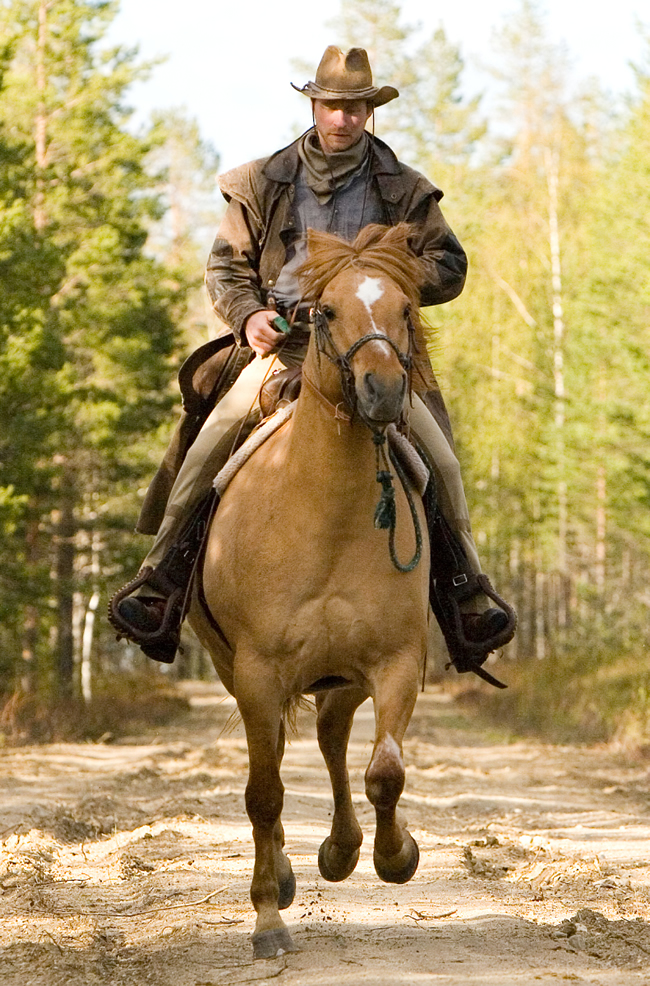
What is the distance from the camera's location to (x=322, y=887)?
8086 mm

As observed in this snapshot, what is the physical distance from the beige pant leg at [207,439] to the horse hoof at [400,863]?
6.23 feet

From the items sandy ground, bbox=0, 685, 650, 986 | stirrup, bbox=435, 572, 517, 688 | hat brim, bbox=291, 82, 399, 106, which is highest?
hat brim, bbox=291, 82, 399, 106

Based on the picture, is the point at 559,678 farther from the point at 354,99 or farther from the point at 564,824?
the point at 354,99

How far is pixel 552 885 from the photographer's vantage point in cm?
796

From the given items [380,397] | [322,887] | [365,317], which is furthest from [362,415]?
[322,887]

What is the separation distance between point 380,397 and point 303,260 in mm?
2032

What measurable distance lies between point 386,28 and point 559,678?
3169 centimetres

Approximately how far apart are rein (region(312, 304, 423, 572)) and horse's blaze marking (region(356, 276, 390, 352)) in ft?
0.55

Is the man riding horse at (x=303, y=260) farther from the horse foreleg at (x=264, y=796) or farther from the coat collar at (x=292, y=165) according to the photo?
the horse foreleg at (x=264, y=796)

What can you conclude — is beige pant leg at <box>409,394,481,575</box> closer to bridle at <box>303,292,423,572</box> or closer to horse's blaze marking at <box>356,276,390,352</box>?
bridle at <box>303,292,423,572</box>

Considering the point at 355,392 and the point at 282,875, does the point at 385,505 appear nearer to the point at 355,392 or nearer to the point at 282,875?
the point at 355,392

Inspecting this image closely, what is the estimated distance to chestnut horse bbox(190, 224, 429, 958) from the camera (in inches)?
246

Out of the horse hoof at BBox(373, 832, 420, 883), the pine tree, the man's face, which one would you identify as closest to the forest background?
the pine tree

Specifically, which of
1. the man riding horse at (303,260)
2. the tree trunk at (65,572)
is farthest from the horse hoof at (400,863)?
the tree trunk at (65,572)
